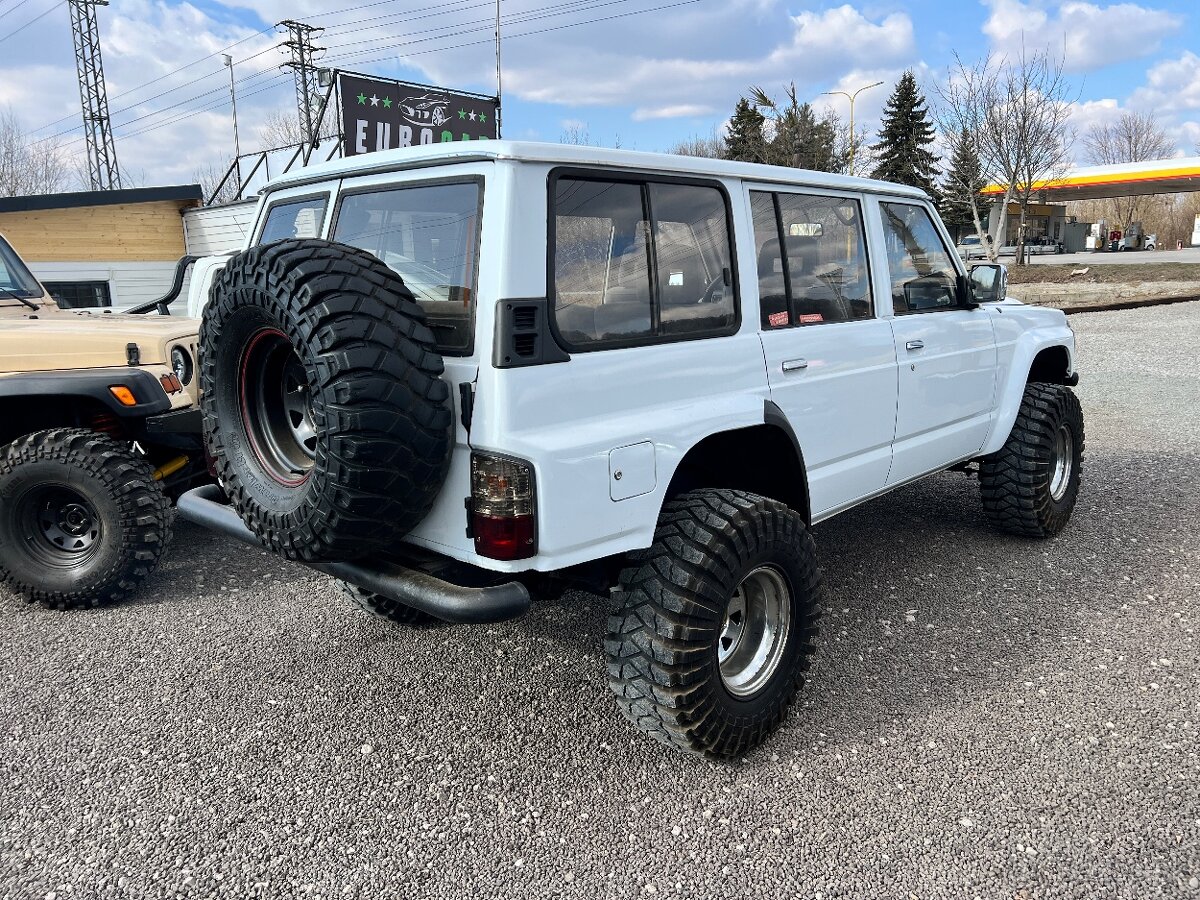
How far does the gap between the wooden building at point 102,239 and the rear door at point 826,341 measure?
13.8m

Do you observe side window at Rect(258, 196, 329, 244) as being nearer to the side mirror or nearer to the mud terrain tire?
the mud terrain tire

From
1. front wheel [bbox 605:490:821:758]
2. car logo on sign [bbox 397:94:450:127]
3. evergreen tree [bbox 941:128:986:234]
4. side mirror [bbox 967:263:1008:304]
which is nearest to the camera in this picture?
front wheel [bbox 605:490:821:758]

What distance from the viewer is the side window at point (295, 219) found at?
333cm

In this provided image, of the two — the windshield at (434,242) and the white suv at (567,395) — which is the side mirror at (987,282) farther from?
the windshield at (434,242)

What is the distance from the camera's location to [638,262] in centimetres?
289

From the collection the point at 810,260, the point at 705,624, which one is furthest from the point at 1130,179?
the point at 705,624

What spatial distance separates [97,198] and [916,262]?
574 inches

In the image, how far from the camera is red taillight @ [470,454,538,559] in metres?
2.49

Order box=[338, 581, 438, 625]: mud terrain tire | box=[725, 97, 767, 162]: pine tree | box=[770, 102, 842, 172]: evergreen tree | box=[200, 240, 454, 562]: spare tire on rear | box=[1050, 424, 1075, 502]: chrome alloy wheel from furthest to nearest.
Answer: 1. box=[725, 97, 767, 162]: pine tree
2. box=[770, 102, 842, 172]: evergreen tree
3. box=[1050, 424, 1075, 502]: chrome alloy wheel
4. box=[338, 581, 438, 625]: mud terrain tire
5. box=[200, 240, 454, 562]: spare tire on rear

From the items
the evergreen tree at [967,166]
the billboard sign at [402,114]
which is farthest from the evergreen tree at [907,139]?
the billboard sign at [402,114]

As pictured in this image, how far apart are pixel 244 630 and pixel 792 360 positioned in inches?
112

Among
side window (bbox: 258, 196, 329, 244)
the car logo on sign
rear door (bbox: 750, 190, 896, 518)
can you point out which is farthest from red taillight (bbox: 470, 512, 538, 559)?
the car logo on sign

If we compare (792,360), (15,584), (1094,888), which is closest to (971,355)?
(792,360)

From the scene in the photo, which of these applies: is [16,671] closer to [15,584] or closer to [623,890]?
[15,584]
